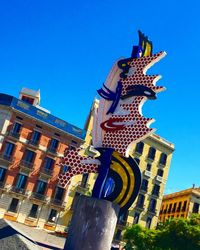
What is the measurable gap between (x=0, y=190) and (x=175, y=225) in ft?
66.6

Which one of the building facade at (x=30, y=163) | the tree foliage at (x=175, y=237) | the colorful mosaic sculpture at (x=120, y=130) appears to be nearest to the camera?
the colorful mosaic sculpture at (x=120, y=130)

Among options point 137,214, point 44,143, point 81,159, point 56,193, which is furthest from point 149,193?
point 81,159

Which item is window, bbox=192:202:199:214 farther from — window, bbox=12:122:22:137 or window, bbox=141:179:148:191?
window, bbox=12:122:22:137

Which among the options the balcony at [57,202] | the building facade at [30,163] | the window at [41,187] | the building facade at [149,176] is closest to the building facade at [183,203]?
the building facade at [149,176]

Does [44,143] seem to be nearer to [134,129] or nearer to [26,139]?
[26,139]

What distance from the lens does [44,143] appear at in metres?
42.2

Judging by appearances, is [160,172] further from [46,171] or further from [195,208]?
[46,171]

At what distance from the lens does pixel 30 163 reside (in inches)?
1610

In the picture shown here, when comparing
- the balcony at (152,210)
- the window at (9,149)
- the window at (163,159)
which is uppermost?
the window at (163,159)

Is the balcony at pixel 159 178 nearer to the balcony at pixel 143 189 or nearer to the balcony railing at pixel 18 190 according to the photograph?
the balcony at pixel 143 189

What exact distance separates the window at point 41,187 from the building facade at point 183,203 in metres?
23.5

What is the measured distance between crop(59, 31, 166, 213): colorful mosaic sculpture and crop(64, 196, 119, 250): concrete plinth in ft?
2.75

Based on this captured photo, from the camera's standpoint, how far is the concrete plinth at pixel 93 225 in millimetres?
16266

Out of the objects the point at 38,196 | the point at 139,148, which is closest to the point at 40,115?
the point at 38,196
